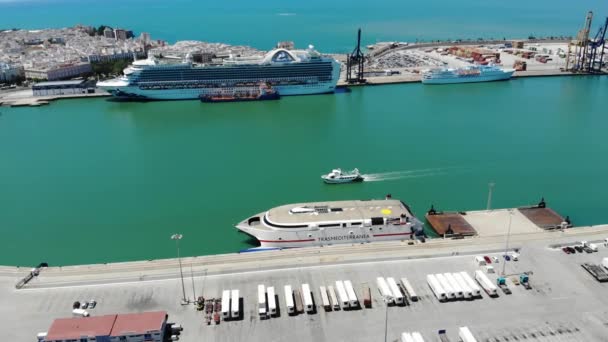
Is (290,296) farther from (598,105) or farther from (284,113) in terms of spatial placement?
(598,105)

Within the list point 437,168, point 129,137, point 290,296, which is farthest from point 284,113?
point 290,296

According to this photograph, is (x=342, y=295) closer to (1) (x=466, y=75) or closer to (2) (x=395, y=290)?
(2) (x=395, y=290)

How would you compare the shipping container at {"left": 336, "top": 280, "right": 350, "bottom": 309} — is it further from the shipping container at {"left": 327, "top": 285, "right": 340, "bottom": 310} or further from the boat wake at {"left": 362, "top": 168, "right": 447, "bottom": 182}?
the boat wake at {"left": 362, "top": 168, "right": 447, "bottom": 182}

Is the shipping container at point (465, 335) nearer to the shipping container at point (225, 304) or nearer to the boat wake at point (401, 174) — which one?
the shipping container at point (225, 304)

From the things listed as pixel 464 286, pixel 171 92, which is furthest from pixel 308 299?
pixel 171 92

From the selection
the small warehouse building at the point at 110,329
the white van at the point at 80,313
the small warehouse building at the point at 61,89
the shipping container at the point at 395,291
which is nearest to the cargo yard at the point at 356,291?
the shipping container at the point at 395,291

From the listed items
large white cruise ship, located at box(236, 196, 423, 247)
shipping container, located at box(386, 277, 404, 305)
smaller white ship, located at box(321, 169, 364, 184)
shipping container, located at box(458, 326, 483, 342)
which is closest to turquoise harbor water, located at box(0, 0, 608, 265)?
smaller white ship, located at box(321, 169, 364, 184)
